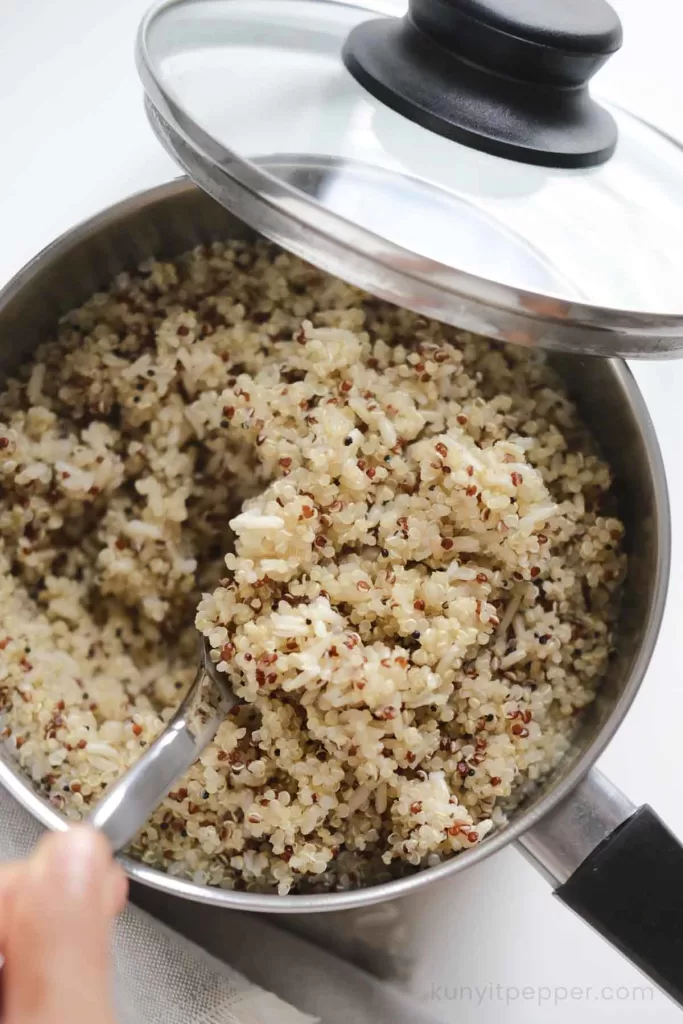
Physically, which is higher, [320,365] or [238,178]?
[238,178]

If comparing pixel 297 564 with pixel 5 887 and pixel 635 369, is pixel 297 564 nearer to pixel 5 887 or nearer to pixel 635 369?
pixel 5 887

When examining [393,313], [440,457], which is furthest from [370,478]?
[393,313]

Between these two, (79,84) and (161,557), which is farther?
(79,84)

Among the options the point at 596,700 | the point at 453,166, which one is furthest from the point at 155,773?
the point at 453,166

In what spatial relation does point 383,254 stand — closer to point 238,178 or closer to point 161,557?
point 238,178

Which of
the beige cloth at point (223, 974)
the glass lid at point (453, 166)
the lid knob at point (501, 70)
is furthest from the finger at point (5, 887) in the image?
the lid knob at point (501, 70)

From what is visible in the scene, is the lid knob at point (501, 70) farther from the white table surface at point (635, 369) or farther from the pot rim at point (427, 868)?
the white table surface at point (635, 369)
